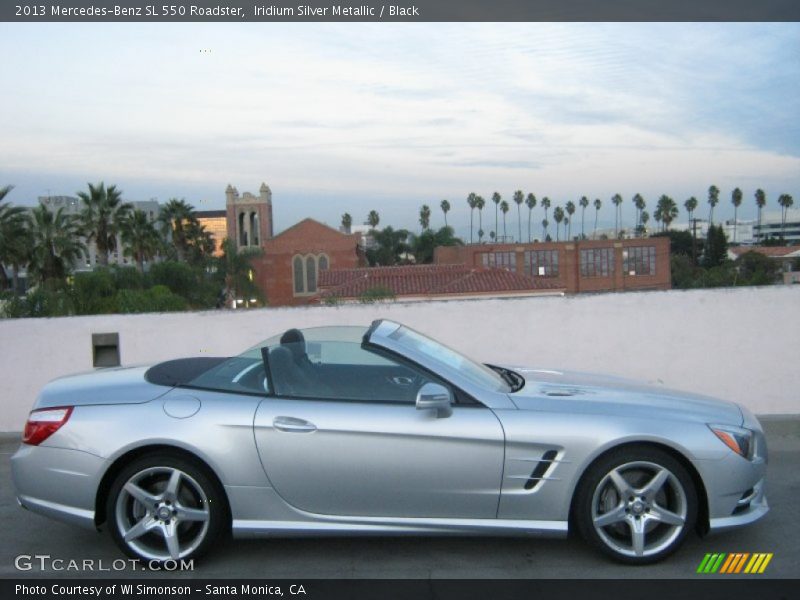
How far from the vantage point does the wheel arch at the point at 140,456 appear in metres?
4.06

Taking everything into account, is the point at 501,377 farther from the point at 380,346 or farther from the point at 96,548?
the point at 96,548

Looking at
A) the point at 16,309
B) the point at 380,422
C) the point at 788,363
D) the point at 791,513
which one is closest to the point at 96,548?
the point at 380,422

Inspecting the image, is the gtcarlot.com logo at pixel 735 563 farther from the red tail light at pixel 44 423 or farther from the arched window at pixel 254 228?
the arched window at pixel 254 228

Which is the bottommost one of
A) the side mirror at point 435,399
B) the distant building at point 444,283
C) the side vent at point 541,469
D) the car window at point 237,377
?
the distant building at point 444,283

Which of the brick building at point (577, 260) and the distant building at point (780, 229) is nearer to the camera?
the distant building at point (780, 229)

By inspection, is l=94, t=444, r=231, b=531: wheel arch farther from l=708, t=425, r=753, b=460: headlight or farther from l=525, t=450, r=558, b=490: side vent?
l=708, t=425, r=753, b=460: headlight

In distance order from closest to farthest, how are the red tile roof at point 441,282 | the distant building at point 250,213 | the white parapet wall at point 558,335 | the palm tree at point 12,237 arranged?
the white parapet wall at point 558,335 < the palm tree at point 12,237 < the red tile roof at point 441,282 < the distant building at point 250,213

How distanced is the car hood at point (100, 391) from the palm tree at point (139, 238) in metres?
49.5

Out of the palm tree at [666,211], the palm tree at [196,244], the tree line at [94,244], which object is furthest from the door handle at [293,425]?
the palm tree at [666,211]

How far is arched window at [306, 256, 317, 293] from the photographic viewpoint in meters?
89.6

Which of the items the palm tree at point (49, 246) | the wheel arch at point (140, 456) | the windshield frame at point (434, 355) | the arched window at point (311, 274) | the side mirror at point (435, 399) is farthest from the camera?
the arched window at point (311, 274)

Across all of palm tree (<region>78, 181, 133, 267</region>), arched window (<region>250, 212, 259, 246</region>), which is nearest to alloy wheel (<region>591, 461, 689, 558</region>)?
palm tree (<region>78, 181, 133, 267</region>)

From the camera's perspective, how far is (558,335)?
24.8ft

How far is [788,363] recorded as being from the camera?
749cm
